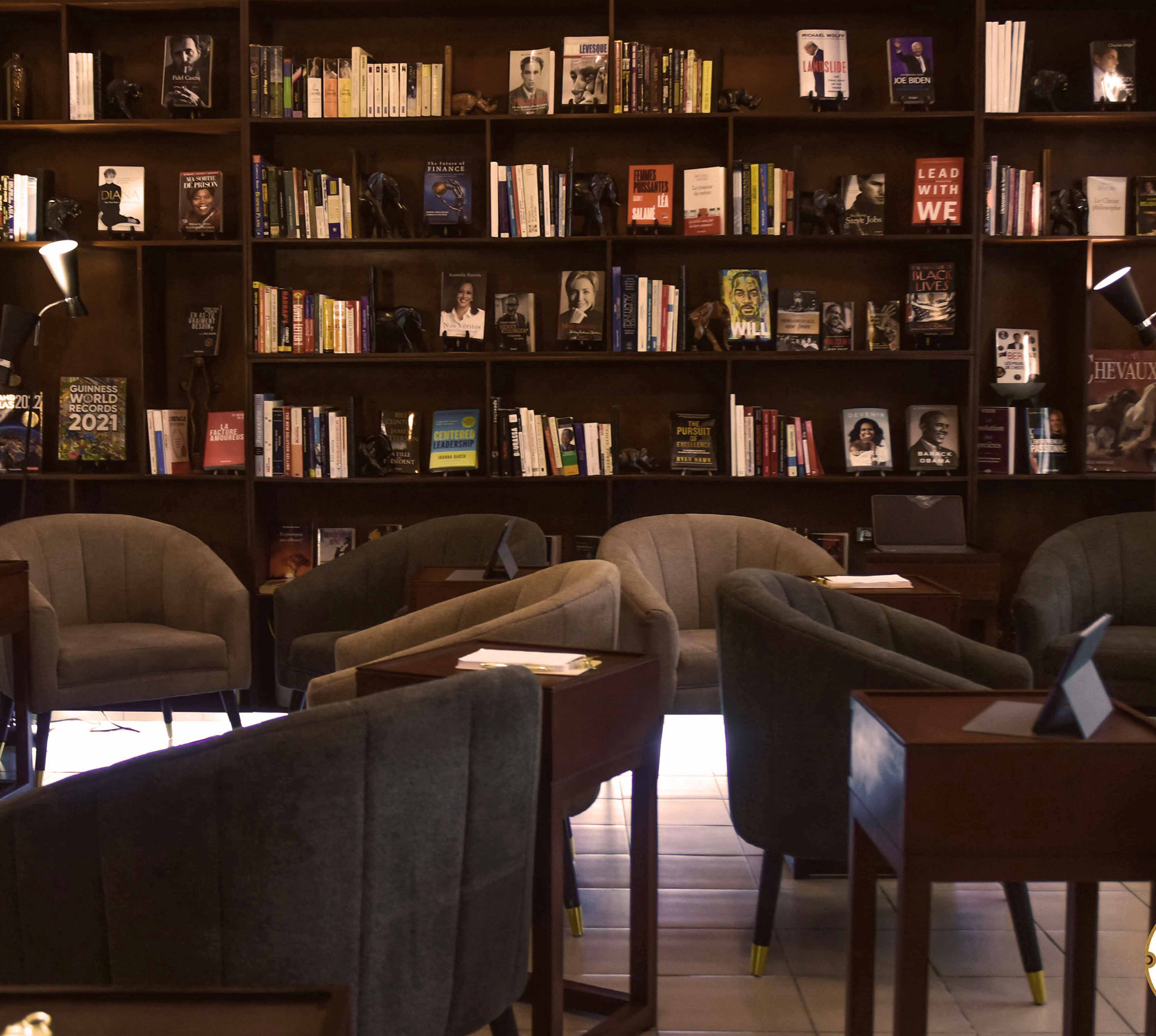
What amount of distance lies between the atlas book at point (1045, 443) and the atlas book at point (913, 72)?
131cm

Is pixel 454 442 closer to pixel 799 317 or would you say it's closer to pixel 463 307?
pixel 463 307

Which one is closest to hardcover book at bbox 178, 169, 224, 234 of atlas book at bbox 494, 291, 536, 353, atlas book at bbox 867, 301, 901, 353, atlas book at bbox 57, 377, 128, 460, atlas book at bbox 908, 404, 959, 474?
atlas book at bbox 57, 377, 128, 460

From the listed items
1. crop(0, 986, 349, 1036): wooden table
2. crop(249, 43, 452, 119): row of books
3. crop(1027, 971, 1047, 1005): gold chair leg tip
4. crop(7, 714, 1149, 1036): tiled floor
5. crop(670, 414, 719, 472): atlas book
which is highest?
crop(249, 43, 452, 119): row of books

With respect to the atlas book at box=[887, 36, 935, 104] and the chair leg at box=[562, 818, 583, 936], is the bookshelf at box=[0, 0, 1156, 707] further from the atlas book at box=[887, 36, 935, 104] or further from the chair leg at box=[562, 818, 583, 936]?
the chair leg at box=[562, 818, 583, 936]

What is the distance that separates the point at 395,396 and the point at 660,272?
4.05 ft

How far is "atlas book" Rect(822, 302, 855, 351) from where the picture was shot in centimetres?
488

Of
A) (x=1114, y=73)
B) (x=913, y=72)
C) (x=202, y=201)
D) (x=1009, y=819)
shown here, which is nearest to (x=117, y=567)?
(x=202, y=201)

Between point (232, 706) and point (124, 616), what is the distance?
1.95 ft

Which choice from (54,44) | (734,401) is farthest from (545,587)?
(54,44)

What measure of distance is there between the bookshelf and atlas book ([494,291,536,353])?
11 centimetres

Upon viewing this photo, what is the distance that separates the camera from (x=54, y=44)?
5.02m

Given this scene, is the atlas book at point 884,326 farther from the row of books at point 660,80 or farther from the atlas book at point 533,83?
the atlas book at point 533,83

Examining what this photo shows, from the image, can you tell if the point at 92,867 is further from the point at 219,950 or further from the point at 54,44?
the point at 54,44

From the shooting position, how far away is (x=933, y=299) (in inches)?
188
